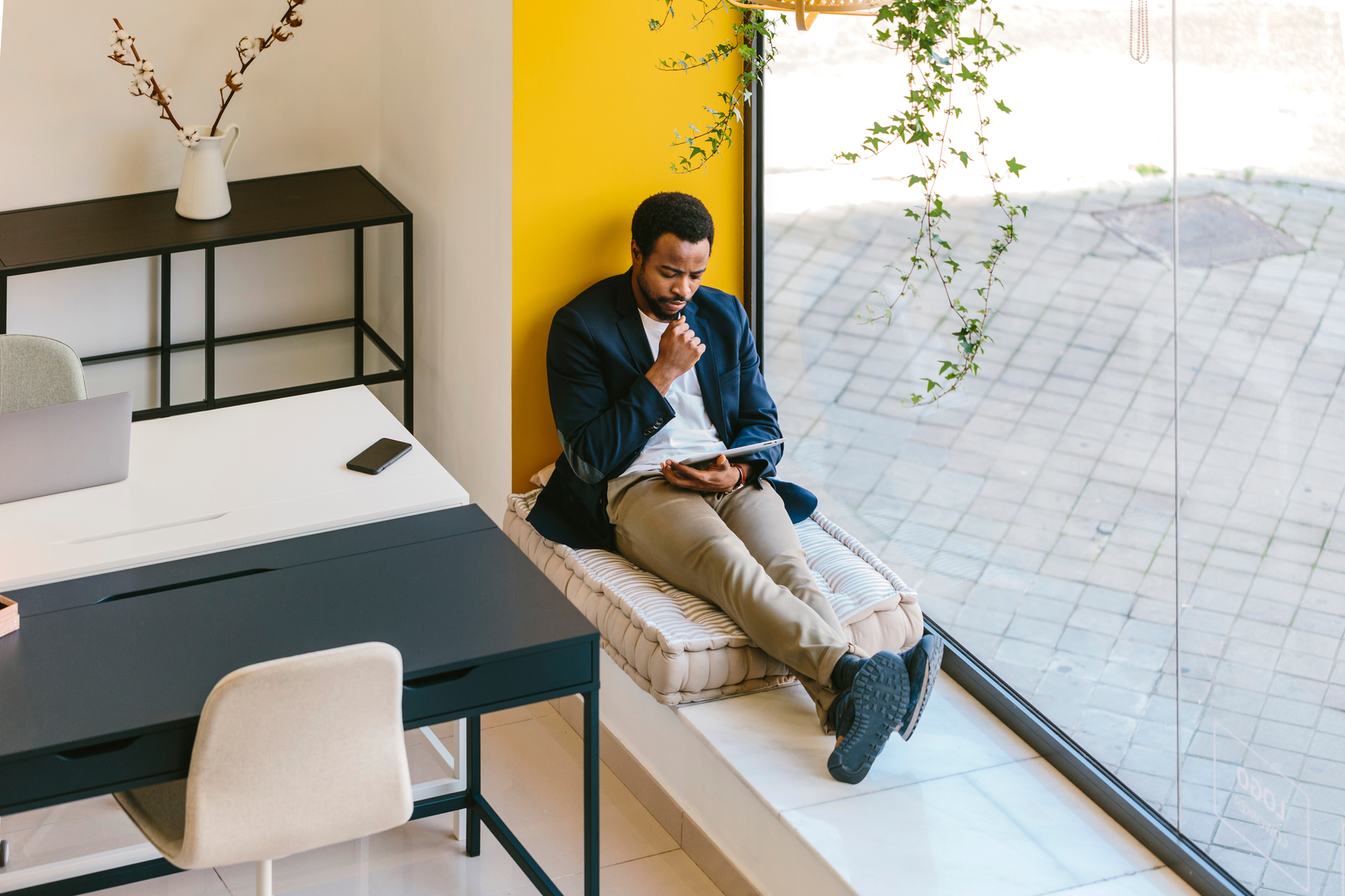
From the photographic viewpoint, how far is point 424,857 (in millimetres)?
3115

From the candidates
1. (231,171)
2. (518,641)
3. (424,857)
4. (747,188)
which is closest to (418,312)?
(231,171)

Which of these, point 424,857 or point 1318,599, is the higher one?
point 1318,599

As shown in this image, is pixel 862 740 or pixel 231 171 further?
pixel 231 171

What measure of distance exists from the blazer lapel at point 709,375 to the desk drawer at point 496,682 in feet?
3.83

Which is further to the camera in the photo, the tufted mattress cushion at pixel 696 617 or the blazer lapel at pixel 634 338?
the blazer lapel at pixel 634 338

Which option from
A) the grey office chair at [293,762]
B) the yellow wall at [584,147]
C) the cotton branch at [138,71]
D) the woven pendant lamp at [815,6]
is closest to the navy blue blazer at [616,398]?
the yellow wall at [584,147]

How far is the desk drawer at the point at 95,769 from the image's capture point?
2080 mm

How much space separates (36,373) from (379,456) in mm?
881

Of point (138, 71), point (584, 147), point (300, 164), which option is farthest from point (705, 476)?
point (138, 71)

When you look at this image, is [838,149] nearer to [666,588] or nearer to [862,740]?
[666,588]

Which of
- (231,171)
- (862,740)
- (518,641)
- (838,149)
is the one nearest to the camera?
(518,641)

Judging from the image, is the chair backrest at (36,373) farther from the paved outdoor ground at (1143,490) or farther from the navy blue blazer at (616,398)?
the paved outdoor ground at (1143,490)

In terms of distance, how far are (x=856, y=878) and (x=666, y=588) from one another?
92 cm

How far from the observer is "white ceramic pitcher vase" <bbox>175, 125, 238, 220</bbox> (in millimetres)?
3979
